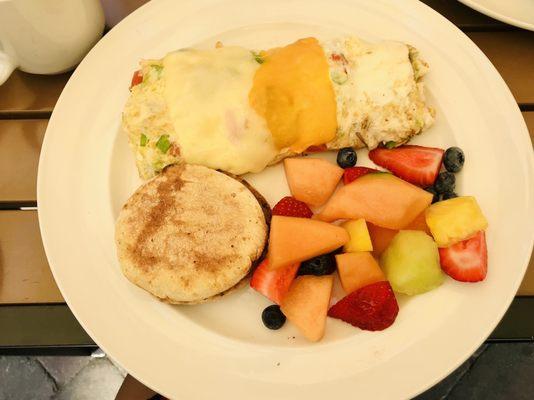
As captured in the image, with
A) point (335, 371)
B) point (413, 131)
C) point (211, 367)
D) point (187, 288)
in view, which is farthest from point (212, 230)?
point (413, 131)

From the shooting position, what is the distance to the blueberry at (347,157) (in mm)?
1619

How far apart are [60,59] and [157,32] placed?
33 cm

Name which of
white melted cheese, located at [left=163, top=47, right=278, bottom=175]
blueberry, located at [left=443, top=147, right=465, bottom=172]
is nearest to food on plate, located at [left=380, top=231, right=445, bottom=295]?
blueberry, located at [left=443, top=147, right=465, bottom=172]

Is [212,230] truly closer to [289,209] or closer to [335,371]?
[289,209]

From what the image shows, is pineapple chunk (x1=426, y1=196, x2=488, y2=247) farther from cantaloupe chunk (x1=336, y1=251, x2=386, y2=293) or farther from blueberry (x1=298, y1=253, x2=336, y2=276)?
blueberry (x1=298, y1=253, x2=336, y2=276)

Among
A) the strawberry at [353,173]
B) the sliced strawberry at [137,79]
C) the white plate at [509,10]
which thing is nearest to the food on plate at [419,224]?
the strawberry at [353,173]

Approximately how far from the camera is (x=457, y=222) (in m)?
1.42

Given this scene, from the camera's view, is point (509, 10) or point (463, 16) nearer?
point (509, 10)

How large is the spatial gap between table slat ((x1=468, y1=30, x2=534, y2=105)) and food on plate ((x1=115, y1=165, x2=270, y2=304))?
977mm

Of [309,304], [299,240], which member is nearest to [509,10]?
[299,240]

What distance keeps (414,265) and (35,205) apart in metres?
1.19

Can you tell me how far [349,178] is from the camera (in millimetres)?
1586

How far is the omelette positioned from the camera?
1560mm

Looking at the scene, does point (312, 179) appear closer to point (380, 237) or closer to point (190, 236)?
point (380, 237)
